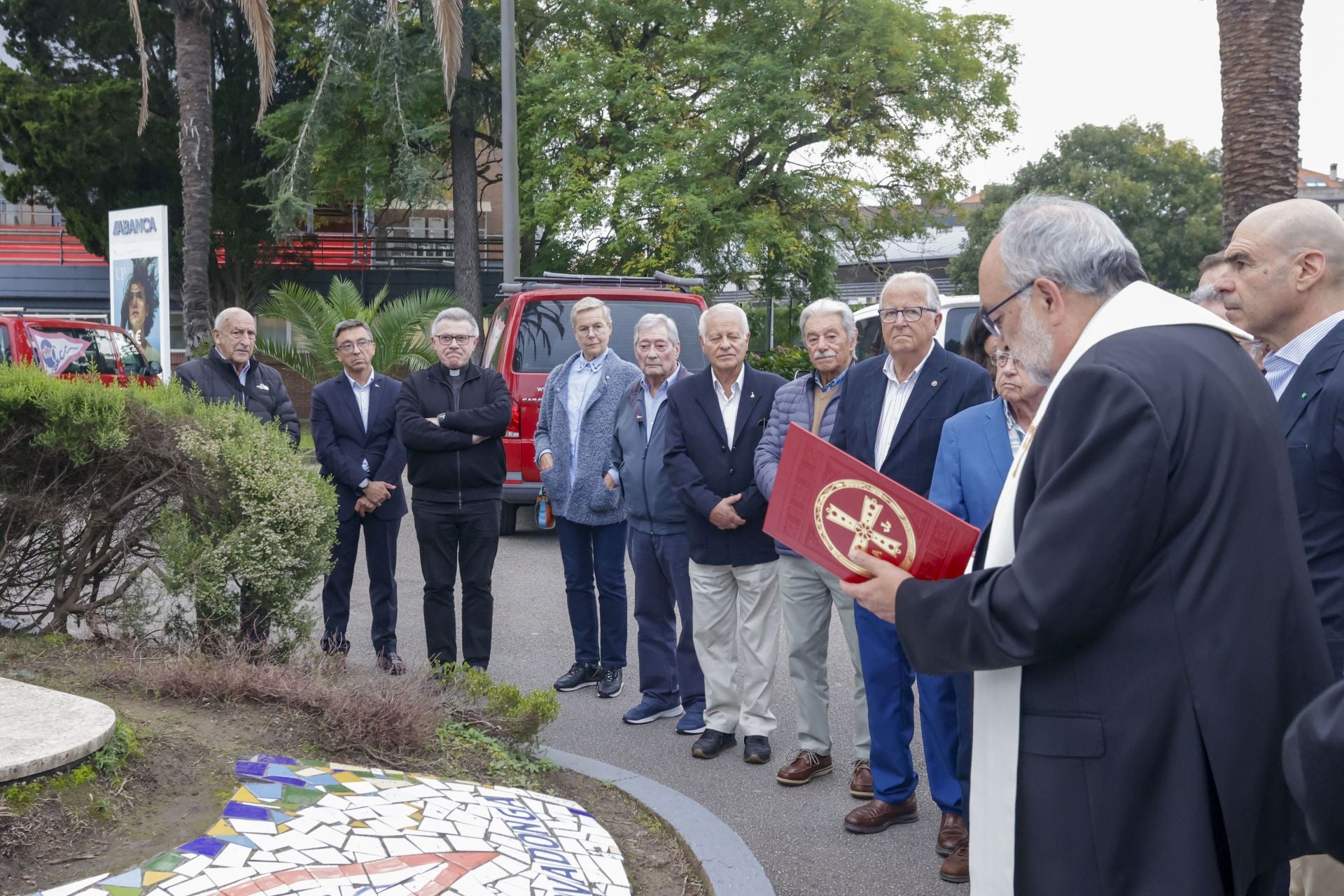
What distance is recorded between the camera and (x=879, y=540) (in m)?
2.64

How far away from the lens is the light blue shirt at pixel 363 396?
7.12 metres

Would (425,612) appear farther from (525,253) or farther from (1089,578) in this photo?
(525,253)

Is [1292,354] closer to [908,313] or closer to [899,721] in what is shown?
[908,313]

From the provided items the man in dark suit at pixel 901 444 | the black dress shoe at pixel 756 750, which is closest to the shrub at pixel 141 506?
the black dress shoe at pixel 756 750

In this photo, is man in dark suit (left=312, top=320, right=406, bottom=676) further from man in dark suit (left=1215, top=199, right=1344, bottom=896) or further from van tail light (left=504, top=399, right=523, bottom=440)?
man in dark suit (left=1215, top=199, right=1344, bottom=896)

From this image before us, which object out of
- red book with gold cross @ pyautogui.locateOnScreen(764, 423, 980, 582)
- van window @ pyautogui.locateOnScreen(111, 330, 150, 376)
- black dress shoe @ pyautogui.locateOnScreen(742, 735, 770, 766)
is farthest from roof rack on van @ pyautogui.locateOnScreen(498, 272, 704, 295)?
red book with gold cross @ pyautogui.locateOnScreen(764, 423, 980, 582)

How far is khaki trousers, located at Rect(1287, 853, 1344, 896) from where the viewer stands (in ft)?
10.2

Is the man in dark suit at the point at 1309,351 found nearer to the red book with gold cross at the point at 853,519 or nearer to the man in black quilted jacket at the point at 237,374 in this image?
the red book with gold cross at the point at 853,519

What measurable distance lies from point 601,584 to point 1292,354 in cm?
423

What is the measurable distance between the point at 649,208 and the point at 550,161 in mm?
2410

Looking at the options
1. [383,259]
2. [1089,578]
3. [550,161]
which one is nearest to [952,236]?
[383,259]

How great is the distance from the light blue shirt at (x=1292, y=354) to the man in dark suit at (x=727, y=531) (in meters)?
2.59

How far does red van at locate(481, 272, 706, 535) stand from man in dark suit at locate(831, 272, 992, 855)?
6.07 meters

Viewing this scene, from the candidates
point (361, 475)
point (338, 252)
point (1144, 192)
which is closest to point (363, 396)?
point (361, 475)
